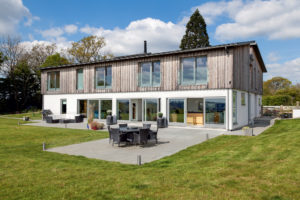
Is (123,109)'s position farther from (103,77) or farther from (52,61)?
(52,61)

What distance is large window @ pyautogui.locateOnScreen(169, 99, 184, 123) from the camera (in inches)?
658

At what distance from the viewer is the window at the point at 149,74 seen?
18047 millimetres

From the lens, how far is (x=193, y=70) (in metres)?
16.3

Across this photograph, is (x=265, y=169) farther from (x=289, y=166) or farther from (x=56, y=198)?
(x=56, y=198)

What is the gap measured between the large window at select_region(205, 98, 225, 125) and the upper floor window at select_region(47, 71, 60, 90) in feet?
56.9

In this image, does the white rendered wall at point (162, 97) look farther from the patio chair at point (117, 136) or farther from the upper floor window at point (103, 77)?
the patio chair at point (117, 136)

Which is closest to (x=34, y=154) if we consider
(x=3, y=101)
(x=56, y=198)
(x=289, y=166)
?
(x=56, y=198)

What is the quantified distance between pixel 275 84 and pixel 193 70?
54.4m

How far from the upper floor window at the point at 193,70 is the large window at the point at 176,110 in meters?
1.57

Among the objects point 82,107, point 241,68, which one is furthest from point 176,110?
point 82,107

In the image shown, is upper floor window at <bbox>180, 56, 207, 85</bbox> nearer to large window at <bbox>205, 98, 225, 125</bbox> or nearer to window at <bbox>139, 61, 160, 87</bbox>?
large window at <bbox>205, 98, 225, 125</bbox>

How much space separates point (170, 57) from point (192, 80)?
8.70 feet

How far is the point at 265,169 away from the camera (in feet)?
17.6

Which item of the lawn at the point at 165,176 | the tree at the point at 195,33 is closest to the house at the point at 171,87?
the lawn at the point at 165,176
